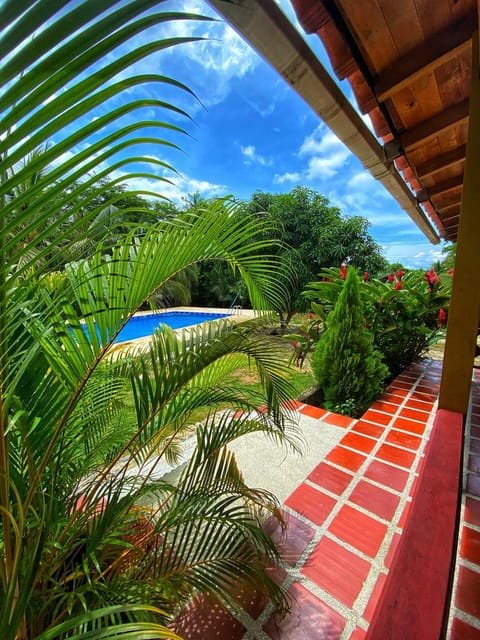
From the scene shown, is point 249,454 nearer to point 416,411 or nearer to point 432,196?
point 416,411

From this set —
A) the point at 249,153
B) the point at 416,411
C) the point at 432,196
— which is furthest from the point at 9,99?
the point at 249,153

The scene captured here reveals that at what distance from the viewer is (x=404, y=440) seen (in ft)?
6.33


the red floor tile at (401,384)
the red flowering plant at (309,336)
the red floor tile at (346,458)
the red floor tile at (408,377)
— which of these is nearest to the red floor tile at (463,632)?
the red floor tile at (346,458)

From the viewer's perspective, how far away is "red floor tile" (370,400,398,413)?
237 centimetres

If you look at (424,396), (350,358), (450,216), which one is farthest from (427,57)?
(450,216)

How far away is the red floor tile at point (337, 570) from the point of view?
1.02 m

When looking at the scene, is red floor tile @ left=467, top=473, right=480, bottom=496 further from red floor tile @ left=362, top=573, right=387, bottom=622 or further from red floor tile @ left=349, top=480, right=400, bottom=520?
red floor tile @ left=362, top=573, right=387, bottom=622

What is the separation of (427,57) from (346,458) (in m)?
2.13

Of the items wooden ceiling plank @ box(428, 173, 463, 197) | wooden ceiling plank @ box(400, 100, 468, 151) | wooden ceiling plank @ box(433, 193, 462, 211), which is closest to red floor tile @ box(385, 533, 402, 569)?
wooden ceiling plank @ box(400, 100, 468, 151)

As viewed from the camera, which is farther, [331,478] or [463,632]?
[331,478]

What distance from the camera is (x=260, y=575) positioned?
2.76ft

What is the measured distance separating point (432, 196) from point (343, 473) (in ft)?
8.97

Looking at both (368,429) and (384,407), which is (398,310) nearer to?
(384,407)

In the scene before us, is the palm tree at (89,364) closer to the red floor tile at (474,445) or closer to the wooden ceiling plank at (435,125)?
the wooden ceiling plank at (435,125)
